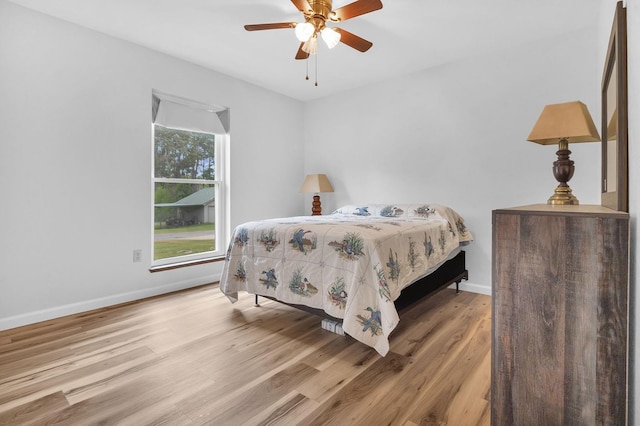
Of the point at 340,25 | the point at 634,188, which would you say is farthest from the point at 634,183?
the point at 340,25

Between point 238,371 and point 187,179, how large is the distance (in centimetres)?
242

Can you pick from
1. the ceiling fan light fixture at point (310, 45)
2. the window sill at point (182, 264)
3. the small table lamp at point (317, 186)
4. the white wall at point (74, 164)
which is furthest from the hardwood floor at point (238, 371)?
the ceiling fan light fixture at point (310, 45)

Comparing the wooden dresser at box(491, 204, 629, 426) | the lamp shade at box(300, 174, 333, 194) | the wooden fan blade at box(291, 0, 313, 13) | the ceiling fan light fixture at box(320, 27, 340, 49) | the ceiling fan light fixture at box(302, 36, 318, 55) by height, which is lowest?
the wooden dresser at box(491, 204, 629, 426)

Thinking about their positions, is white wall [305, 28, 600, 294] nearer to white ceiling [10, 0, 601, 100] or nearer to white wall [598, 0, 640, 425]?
white ceiling [10, 0, 601, 100]

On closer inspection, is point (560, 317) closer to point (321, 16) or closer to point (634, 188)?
point (634, 188)

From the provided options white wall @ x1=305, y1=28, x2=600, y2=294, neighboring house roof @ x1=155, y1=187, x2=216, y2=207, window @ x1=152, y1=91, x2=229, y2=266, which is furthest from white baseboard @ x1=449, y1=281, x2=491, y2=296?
neighboring house roof @ x1=155, y1=187, x2=216, y2=207

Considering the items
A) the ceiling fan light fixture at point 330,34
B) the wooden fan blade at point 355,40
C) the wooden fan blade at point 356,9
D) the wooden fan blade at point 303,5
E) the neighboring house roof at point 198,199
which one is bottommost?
the neighboring house roof at point 198,199

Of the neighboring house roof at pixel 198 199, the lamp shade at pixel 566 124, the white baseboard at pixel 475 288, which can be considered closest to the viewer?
the lamp shade at pixel 566 124

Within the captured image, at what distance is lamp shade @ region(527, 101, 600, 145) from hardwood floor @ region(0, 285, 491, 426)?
1.32 meters

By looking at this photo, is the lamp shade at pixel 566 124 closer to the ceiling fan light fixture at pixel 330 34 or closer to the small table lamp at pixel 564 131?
the small table lamp at pixel 564 131

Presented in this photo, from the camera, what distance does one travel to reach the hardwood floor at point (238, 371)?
57.8 inches

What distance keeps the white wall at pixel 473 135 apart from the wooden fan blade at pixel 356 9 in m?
1.78

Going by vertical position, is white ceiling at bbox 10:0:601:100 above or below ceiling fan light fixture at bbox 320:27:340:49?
above

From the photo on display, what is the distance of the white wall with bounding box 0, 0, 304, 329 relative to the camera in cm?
245
